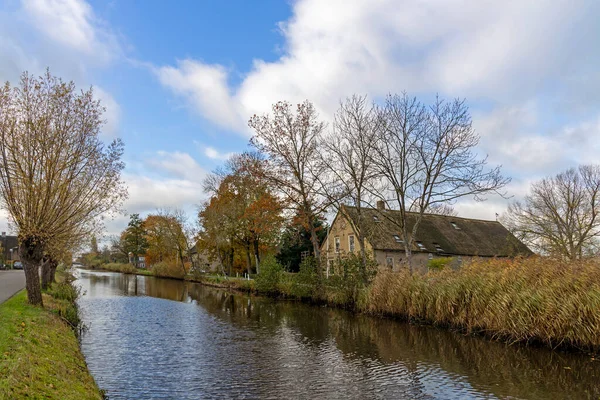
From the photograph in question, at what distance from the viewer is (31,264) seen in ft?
45.7

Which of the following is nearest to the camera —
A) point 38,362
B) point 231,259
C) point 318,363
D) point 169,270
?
point 38,362

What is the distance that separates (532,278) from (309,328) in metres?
9.18

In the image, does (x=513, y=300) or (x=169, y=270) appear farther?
(x=169, y=270)

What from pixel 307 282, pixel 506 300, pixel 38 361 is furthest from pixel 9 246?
pixel 506 300

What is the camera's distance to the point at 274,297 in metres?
32.0

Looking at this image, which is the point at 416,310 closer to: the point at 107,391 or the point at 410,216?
the point at 107,391

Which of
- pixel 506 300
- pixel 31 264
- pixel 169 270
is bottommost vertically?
pixel 169 270

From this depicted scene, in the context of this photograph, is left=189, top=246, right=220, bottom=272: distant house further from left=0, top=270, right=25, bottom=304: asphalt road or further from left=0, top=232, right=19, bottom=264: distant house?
left=0, top=232, right=19, bottom=264: distant house

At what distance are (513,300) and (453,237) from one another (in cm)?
3106

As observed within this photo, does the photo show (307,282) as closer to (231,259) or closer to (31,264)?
(31,264)

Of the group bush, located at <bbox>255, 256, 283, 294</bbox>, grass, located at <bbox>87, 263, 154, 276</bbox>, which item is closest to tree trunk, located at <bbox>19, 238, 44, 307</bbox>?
bush, located at <bbox>255, 256, 283, 294</bbox>

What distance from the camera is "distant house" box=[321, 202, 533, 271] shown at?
37875 millimetres

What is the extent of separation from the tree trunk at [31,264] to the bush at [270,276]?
63.2 feet

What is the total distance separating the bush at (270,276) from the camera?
31797 millimetres
